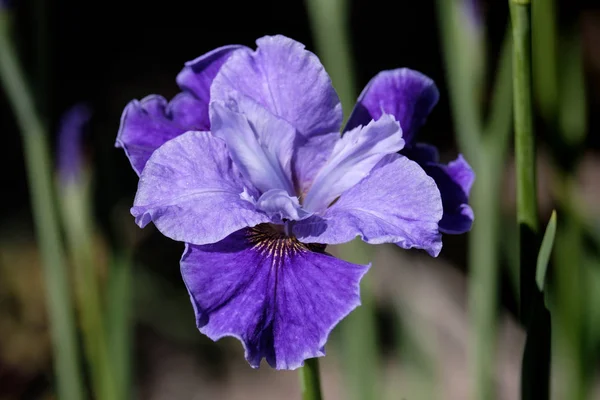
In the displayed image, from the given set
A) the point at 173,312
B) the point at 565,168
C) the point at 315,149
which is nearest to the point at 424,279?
the point at 173,312

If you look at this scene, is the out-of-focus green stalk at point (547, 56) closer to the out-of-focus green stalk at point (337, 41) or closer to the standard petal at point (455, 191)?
the out-of-focus green stalk at point (337, 41)

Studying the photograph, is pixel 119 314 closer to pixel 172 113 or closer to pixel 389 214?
pixel 172 113

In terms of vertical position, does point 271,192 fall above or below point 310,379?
above

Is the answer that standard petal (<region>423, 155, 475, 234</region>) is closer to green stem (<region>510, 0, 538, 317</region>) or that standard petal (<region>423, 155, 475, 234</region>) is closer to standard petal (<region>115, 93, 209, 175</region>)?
green stem (<region>510, 0, 538, 317</region>)

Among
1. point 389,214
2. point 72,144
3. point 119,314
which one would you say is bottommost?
point 119,314

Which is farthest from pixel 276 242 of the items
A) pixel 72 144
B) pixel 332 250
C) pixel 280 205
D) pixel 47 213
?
pixel 332 250

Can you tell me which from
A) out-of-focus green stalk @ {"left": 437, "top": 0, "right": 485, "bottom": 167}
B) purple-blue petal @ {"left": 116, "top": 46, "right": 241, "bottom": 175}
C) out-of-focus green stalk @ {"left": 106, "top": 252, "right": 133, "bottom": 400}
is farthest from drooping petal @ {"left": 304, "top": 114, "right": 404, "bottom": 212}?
out-of-focus green stalk @ {"left": 106, "top": 252, "right": 133, "bottom": 400}

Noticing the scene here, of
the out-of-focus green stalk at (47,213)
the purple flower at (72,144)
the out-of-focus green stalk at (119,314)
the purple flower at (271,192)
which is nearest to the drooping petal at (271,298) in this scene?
the purple flower at (271,192)
